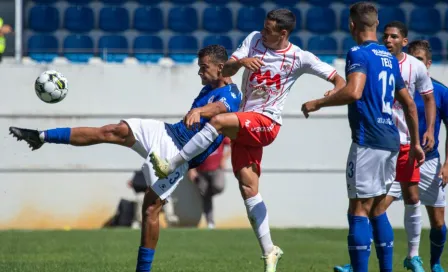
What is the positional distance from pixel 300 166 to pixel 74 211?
14.1ft

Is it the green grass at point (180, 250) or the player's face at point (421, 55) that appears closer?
the player's face at point (421, 55)

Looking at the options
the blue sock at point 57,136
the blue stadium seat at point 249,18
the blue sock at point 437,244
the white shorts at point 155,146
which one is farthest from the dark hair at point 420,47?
the blue stadium seat at point 249,18

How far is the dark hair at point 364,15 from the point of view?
7.48 m

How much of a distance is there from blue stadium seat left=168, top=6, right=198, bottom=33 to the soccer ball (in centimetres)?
1071

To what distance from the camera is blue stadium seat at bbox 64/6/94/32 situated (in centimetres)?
2009

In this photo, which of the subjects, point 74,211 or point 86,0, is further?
point 86,0

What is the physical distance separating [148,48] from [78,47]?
1427mm

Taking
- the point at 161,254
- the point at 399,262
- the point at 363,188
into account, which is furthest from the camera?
the point at 161,254

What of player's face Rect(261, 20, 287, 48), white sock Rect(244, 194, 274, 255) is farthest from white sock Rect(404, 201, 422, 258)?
player's face Rect(261, 20, 287, 48)

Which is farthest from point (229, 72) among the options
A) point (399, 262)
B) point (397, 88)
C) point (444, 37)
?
point (444, 37)

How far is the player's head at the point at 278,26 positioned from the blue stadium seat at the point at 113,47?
1048 centimetres

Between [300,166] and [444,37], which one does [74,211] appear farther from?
[444,37]

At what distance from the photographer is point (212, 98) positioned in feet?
27.8

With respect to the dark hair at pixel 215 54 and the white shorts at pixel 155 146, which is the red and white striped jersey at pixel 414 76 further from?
the white shorts at pixel 155 146
